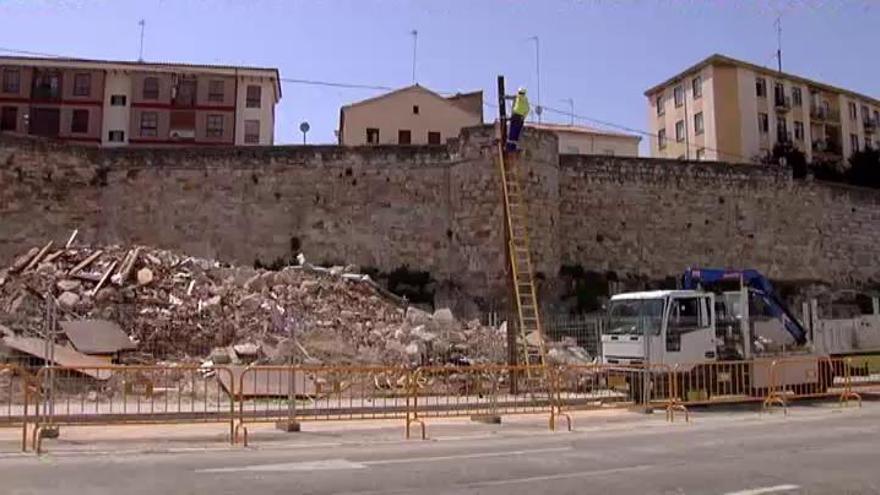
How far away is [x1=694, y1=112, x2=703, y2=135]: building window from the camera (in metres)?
57.7

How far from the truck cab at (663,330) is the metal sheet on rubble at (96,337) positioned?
398 inches

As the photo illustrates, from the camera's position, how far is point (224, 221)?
96.5ft

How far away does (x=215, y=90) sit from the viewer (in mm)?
57125

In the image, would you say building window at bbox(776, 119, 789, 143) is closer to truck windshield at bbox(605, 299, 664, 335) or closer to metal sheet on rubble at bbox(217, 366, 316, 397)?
truck windshield at bbox(605, 299, 664, 335)

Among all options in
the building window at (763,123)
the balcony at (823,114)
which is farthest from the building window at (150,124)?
the balcony at (823,114)

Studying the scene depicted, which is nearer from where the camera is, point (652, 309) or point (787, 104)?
point (652, 309)

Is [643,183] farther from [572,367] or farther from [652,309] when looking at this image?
[572,367]

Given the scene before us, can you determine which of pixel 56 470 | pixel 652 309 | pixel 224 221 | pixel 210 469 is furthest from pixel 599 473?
pixel 224 221

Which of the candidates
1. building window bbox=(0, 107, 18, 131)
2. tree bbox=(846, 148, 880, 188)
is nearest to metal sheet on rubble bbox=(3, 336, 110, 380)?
building window bbox=(0, 107, 18, 131)

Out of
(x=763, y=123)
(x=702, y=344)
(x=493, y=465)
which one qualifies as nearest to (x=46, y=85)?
(x=763, y=123)

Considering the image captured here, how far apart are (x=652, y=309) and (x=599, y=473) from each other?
9.86 meters

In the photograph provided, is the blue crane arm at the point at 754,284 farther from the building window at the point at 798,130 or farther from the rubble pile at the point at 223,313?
the building window at the point at 798,130

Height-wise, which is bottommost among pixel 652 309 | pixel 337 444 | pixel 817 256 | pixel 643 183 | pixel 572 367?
pixel 337 444

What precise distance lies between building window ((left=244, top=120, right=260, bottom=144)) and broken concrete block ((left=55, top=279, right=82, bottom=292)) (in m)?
37.6
